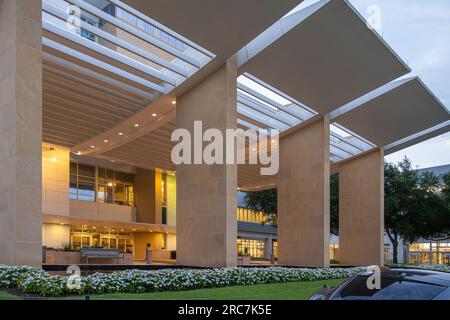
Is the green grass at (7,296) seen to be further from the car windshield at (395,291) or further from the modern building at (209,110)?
the car windshield at (395,291)

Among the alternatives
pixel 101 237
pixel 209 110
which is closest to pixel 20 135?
pixel 209 110

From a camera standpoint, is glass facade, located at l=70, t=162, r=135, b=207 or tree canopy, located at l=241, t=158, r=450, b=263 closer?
tree canopy, located at l=241, t=158, r=450, b=263

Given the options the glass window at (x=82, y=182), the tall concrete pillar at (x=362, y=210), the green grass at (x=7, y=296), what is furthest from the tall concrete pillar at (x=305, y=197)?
the green grass at (x=7, y=296)

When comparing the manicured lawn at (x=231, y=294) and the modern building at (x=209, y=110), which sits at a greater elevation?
the modern building at (x=209, y=110)

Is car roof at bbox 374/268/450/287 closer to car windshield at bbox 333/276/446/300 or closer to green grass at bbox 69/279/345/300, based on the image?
car windshield at bbox 333/276/446/300

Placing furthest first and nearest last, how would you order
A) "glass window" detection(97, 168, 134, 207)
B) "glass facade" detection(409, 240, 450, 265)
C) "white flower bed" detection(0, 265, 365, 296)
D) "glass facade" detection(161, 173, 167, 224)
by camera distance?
"glass facade" detection(409, 240, 450, 265), "glass facade" detection(161, 173, 167, 224), "glass window" detection(97, 168, 134, 207), "white flower bed" detection(0, 265, 365, 296)

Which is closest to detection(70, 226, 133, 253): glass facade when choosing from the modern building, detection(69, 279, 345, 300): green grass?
the modern building

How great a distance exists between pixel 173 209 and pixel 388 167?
60.0 ft

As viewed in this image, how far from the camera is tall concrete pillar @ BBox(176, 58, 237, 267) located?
19.0 metres

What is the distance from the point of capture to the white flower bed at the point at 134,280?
10.6 m

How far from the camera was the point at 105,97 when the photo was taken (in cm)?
2288

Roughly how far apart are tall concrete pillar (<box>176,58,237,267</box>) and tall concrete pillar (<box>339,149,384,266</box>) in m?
16.0

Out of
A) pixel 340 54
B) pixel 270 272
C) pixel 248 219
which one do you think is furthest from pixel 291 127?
pixel 248 219
